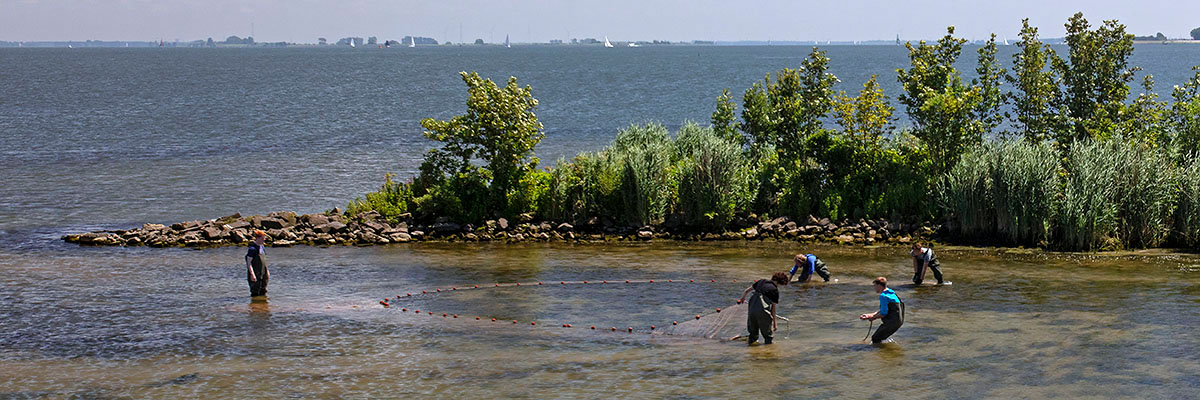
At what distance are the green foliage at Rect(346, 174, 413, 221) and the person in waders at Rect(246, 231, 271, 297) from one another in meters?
11.7

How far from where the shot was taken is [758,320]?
23.0 m

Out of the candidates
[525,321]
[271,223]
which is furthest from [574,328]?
[271,223]

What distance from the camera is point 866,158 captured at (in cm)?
3959

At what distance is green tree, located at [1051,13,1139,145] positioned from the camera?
3934cm

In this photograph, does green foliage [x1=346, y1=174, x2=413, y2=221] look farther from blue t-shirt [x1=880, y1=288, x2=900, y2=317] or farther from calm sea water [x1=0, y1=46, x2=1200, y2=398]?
blue t-shirt [x1=880, y1=288, x2=900, y2=317]

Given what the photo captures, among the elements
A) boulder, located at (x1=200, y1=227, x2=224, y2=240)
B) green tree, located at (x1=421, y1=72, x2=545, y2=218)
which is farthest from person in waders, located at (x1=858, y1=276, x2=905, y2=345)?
boulder, located at (x1=200, y1=227, x2=224, y2=240)

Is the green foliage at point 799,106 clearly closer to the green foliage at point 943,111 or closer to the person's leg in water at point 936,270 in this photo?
the green foliage at point 943,111

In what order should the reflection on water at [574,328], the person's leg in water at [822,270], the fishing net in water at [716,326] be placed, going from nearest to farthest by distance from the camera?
the reflection on water at [574,328], the fishing net in water at [716,326], the person's leg in water at [822,270]

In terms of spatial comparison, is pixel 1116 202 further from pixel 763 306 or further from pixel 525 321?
pixel 525 321

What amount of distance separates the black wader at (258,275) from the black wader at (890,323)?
48.6 feet

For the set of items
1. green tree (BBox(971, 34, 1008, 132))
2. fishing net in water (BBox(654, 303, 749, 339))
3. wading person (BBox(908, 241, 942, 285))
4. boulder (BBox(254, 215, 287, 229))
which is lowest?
boulder (BBox(254, 215, 287, 229))

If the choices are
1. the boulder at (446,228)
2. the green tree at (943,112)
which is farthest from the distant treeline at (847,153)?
the boulder at (446,228)

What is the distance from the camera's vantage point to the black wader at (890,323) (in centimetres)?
2267

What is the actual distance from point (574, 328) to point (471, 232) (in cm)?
1411
